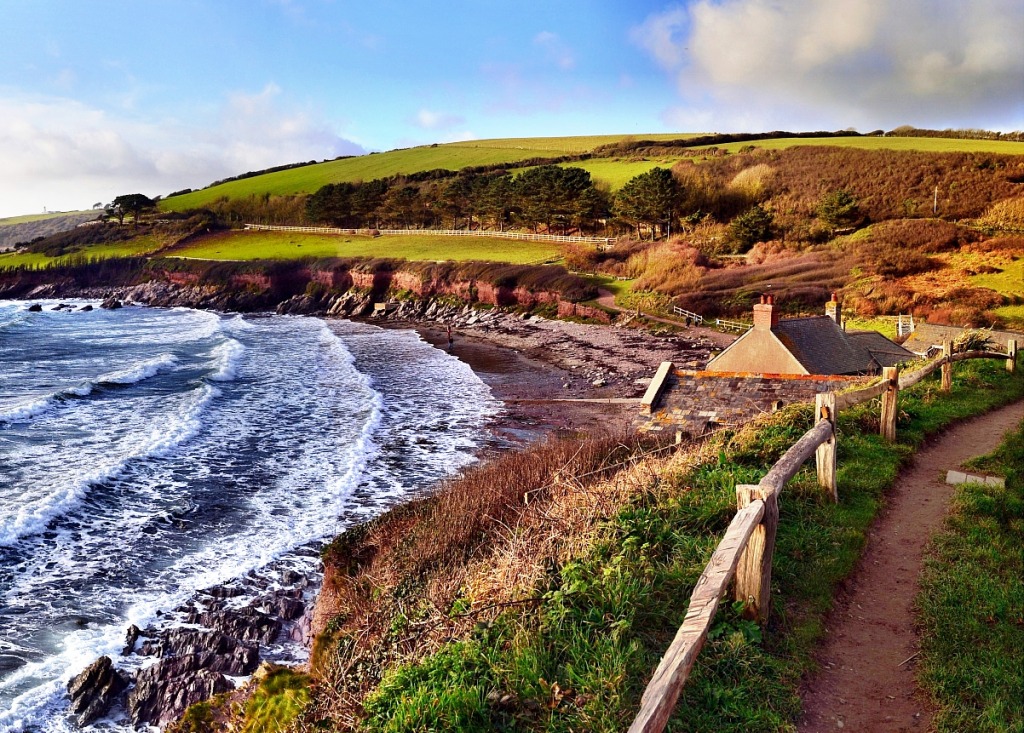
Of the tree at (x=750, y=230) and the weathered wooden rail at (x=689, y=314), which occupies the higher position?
the tree at (x=750, y=230)

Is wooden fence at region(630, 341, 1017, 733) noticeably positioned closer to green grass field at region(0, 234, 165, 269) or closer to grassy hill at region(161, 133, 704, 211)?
green grass field at region(0, 234, 165, 269)

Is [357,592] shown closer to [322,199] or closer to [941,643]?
[941,643]

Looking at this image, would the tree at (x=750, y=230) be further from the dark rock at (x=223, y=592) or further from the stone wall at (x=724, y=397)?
the dark rock at (x=223, y=592)

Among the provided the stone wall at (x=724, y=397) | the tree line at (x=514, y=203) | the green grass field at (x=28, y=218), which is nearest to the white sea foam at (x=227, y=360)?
the stone wall at (x=724, y=397)

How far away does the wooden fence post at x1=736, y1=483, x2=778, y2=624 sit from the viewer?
19.5 feet

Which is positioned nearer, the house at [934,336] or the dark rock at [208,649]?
the dark rock at [208,649]

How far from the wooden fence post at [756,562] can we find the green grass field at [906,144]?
83884 millimetres

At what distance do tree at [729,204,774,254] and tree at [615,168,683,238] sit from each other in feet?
35.6

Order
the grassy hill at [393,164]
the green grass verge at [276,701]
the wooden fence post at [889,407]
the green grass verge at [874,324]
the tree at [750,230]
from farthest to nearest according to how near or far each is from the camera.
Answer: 1. the grassy hill at [393,164]
2. the tree at [750,230]
3. the green grass verge at [874,324]
4. the wooden fence post at [889,407]
5. the green grass verge at [276,701]

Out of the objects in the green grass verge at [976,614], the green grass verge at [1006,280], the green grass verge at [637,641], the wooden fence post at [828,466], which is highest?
the green grass verge at [1006,280]

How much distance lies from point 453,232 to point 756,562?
82.8m

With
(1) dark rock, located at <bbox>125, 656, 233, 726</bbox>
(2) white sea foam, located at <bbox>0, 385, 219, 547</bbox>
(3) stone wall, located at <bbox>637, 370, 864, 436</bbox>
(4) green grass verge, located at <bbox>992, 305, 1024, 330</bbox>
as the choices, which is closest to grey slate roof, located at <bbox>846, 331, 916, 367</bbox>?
(3) stone wall, located at <bbox>637, 370, 864, 436</bbox>

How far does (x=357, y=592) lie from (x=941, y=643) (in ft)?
25.9

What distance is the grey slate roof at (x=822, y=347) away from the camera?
2064cm
